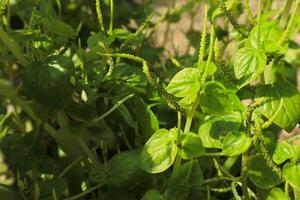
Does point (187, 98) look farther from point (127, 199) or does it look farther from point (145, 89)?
point (127, 199)

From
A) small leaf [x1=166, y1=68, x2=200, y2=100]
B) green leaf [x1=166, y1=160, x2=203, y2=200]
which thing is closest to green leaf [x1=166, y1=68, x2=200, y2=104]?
small leaf [x1=166, y1=68, x2=200, y2=100]

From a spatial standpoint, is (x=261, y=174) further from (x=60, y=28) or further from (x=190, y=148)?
(x=60, y=28)

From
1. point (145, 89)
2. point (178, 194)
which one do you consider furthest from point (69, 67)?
point (178, 194)

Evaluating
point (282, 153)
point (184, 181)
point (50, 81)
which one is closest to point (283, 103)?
point (282, 153)

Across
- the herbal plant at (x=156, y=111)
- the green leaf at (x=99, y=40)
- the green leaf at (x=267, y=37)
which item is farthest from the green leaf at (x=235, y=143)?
the green leaf at (x=99, y=40)

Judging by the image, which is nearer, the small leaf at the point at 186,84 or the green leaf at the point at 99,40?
the small leaf at the point at 186,84

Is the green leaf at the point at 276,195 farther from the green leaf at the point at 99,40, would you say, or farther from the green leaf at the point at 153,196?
the green leaf at the point at 99,40
